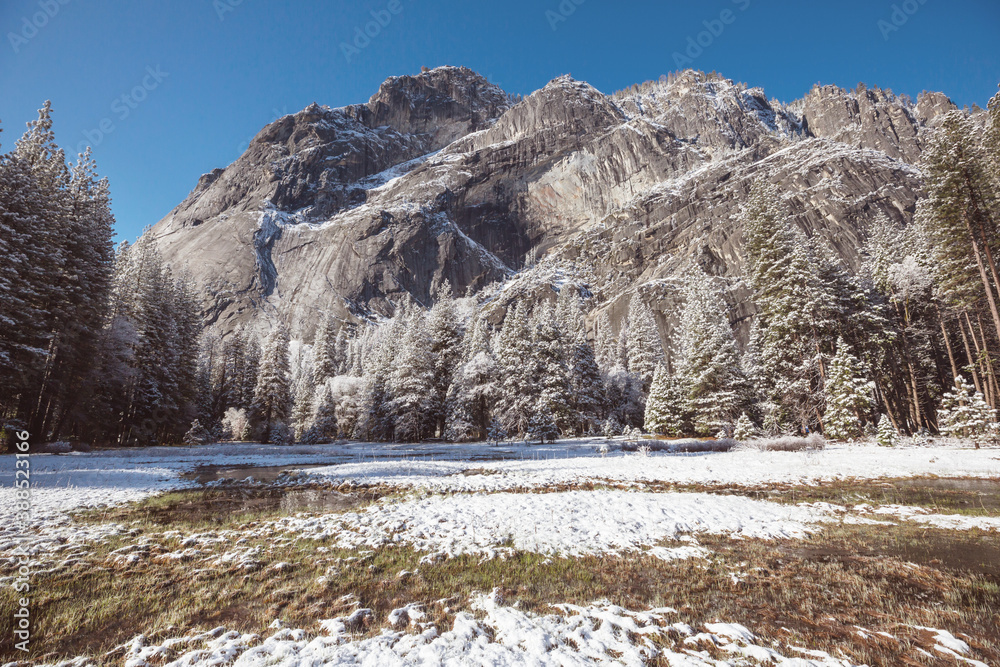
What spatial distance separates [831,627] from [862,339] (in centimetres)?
3357

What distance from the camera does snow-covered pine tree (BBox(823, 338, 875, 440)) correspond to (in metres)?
23.4

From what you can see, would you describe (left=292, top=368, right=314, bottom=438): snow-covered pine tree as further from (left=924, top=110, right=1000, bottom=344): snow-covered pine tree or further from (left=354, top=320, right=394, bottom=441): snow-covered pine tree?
(left=924, top=110, right=1000, bottom=344): snow-covered pine tree

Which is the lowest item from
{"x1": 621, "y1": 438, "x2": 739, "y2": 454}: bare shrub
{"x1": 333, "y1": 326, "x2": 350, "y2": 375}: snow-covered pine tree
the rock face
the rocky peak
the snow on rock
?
{"x1": 621, "y1": 438, "x2": 739, "y2": 454}: bare shrub

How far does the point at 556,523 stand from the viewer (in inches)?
340

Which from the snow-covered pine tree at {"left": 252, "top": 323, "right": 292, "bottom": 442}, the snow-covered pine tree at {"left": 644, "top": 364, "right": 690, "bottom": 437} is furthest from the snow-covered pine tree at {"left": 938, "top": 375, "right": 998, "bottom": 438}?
the snow-covered pine tree at {"left": 252, "top": 323, "right": 292, "bottom": 442}

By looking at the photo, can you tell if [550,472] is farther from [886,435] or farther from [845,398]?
[845,398]

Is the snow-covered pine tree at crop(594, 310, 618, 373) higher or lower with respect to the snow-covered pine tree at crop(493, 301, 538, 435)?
higher

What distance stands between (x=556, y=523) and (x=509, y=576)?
2801 millimetres

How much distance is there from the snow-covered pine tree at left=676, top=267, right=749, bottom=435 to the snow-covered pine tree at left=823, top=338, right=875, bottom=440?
22.6ft

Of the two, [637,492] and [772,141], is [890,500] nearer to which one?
[637,492]

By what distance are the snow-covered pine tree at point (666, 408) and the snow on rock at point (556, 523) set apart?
2653 centimetres

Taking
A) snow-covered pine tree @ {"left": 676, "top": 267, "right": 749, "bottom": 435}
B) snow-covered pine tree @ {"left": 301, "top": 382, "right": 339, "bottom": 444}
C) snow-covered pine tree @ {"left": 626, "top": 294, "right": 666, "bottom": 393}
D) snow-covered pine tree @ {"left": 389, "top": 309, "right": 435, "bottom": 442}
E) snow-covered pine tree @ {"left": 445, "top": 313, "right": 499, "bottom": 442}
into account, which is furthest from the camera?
snow-covered pine tree @ {"left": 626, "top": 294, "right": 666, "bottom": 393}

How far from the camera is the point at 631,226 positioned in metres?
136

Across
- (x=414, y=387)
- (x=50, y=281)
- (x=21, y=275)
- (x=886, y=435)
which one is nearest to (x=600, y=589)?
(x=886, y=435)
